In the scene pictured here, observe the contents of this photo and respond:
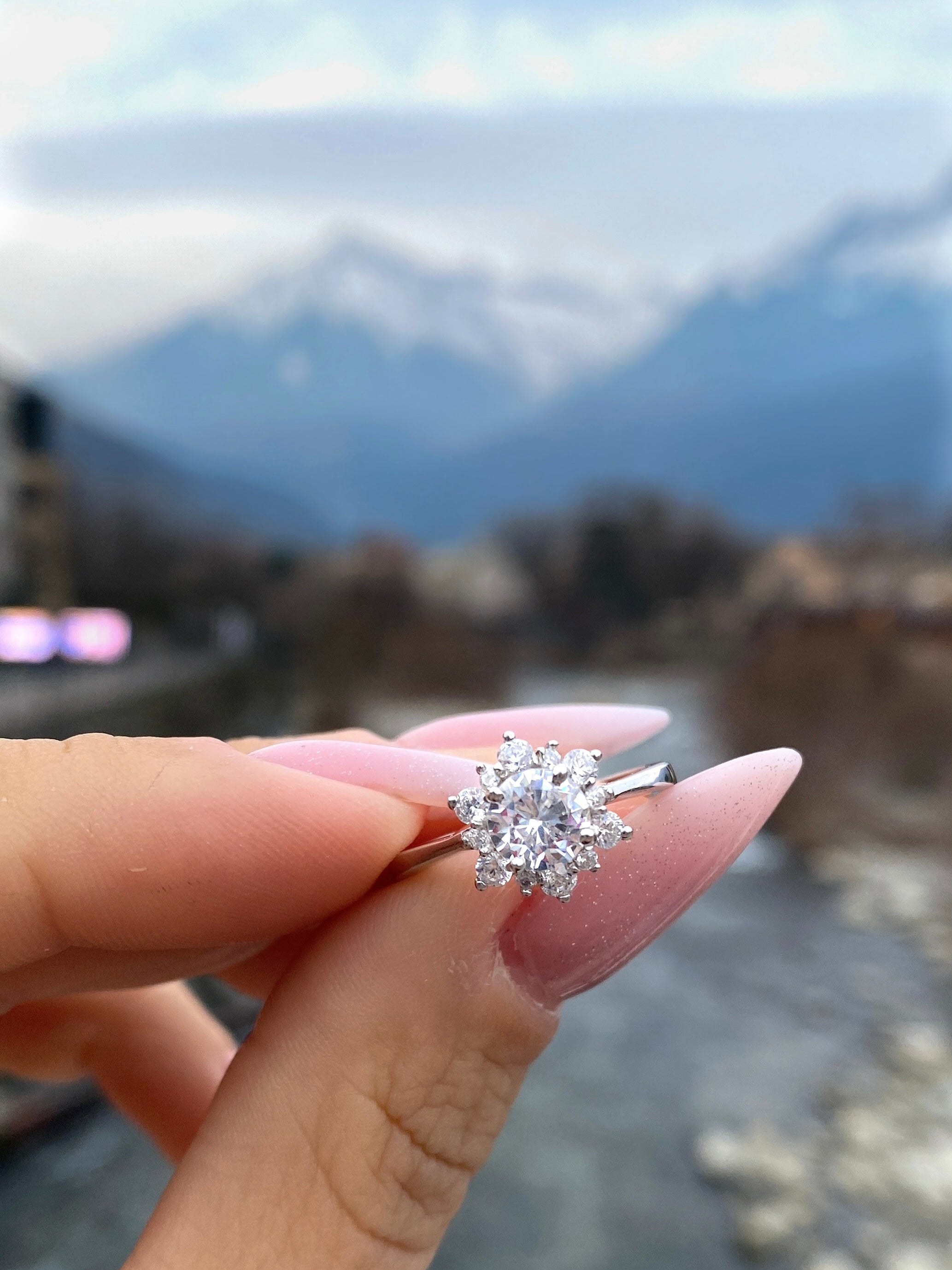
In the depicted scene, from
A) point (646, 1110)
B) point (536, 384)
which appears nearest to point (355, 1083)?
point (646, 1110)

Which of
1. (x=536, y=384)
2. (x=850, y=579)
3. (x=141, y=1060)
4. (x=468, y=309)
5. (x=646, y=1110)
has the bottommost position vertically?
(x=646, y=1110)

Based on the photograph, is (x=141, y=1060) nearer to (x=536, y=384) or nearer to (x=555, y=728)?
(x=555, y=728)

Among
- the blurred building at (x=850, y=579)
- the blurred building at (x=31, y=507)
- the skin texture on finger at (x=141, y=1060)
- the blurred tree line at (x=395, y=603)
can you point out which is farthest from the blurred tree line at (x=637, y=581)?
the skin texture on finger at (x=141, y=1060)

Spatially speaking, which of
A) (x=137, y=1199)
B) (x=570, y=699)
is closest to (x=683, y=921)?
(x=570, y=699)

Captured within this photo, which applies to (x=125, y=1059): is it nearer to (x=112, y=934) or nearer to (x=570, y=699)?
(x=112, y=934)

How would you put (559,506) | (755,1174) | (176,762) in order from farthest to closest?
(559,506) < (755,1174) < (176,762)

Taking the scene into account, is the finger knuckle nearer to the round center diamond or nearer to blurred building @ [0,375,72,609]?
the round center diamond

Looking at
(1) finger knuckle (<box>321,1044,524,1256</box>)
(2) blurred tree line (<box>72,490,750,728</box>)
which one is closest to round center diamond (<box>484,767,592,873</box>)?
(1) finger knuckle (<box>321,1044,524,1256</box>)
